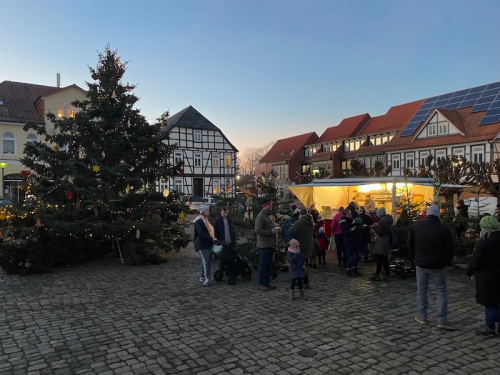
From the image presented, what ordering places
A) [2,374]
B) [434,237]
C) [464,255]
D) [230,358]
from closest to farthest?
[2,374] < [230,358] < [434,237] < [464,255]

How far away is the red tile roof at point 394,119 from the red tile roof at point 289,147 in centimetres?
1245

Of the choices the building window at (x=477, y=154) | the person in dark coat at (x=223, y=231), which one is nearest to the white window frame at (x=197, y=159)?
the building window at (x=477, y=154)

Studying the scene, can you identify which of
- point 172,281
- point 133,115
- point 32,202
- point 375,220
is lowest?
point 172,281

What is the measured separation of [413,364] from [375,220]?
714 centimetres

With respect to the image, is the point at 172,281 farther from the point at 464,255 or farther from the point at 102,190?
the point at 464,255

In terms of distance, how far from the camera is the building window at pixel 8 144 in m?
32.9

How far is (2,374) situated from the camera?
4.32 metres

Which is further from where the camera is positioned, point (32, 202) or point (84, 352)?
point (32, 202)

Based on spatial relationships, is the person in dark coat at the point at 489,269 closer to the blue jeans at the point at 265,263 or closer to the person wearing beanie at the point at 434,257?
the person wearing beanie at the point at 434,257

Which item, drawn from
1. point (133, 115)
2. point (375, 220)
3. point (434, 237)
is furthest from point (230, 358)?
point (133, 115)

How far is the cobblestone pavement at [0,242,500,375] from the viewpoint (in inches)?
178

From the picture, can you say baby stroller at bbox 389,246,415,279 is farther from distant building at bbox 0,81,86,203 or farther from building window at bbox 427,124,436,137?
building window at bbox 427,124,436,137

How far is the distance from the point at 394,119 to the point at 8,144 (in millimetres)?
41221

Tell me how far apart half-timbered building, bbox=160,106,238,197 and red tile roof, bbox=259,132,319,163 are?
18.2 meters
